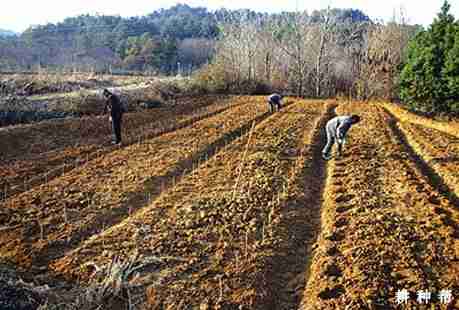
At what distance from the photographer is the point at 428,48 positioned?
18359mm

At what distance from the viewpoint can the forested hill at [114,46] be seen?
3950 cm

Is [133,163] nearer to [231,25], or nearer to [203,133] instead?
[203,133]

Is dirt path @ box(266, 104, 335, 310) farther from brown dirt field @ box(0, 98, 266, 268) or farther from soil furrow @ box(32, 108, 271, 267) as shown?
brown dirt field @ box(0, 98, 266, 268)

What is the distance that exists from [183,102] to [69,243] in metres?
15.5

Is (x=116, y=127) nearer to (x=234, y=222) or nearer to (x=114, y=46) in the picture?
(x=234, y=222)

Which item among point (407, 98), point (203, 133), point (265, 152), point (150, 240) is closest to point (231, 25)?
point (407, 98)

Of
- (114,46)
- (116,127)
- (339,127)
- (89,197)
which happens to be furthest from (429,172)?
(114,46)

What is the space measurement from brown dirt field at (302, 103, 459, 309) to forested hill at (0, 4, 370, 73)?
2331 centimetres

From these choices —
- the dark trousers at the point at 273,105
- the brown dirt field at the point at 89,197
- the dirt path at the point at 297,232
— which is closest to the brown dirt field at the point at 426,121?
the dark trousers at the point at 273,105

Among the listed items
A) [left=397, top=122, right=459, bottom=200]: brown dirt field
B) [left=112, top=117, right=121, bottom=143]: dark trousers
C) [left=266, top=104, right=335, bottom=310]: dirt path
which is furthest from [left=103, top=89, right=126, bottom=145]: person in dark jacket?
[left=397, top=122, right=459, bottom=200]: brown dirt field

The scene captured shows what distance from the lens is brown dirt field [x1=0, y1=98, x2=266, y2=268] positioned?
6.50 m

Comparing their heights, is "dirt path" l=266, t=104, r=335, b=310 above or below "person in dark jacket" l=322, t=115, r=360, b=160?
below

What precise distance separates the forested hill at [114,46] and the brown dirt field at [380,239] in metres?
23.3

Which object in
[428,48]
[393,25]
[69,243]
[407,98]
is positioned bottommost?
[69,243]
